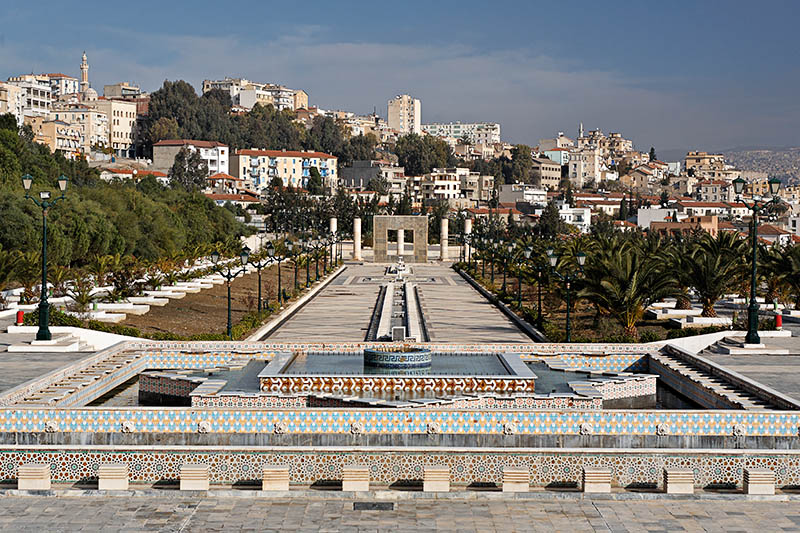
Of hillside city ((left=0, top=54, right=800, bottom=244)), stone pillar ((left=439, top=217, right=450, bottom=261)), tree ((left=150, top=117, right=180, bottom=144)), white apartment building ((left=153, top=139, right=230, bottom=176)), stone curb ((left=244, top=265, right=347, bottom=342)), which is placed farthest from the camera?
tree ((left=150, top=117, right=180, bottom=144))

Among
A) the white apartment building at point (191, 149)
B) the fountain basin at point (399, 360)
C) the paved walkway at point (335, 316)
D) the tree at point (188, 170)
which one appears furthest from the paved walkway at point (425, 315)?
the white apartment building at point (191, 149)

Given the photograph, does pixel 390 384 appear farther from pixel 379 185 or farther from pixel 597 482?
pixel 379 185

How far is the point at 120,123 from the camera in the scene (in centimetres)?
12975

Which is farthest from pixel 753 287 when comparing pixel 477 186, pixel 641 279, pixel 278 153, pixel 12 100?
pixel 477 186

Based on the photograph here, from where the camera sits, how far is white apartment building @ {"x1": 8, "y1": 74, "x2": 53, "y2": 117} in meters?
119

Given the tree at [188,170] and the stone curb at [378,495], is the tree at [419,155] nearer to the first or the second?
the tree at [188,170]

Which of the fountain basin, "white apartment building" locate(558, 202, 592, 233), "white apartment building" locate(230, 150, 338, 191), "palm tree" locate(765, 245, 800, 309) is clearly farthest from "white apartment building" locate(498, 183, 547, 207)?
the fountain basin

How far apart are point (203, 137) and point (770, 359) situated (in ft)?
363

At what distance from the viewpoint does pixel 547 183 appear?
154 meters

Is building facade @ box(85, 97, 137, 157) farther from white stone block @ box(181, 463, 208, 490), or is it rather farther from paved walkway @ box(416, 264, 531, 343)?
white stone block @ box(181, 463, 208, 490)

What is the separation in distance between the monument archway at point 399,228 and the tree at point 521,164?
279ft

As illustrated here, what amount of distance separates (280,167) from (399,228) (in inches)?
2395

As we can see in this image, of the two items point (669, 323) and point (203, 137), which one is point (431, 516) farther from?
point (203, 137)

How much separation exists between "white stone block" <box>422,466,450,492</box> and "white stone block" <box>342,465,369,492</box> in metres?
0.67
